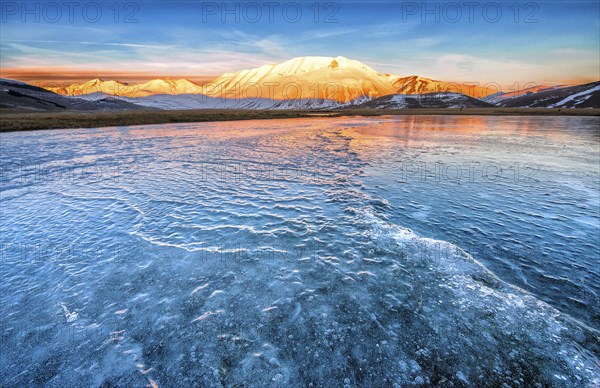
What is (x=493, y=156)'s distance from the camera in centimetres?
2767

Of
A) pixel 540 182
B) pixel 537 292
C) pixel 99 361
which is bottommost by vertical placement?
pixel 99 361

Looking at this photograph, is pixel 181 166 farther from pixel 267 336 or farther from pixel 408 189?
pixel 267 336

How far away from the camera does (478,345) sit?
18.8 ft

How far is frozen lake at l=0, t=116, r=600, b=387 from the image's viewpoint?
531 cm

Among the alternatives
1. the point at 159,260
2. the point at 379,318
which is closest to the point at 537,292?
the point at 379,318

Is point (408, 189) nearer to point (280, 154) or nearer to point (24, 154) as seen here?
point (280, 154)

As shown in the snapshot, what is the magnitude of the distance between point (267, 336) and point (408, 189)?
515 inches

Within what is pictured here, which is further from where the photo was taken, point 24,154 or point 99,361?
point 24,154

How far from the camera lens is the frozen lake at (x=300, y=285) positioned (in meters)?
5.31

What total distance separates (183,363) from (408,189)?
47.6ft

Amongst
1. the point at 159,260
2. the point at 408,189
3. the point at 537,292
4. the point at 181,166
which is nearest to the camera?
A: the point at 537,292

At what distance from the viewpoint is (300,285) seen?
25.6 ft

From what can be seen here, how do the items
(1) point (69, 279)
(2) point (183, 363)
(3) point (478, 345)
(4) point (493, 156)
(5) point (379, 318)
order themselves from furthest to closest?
(4) point (493, 156) < (1) point (69, 279) < (5) point (379, 318) < (3) point (478, 345) < (2) point (183, 363)

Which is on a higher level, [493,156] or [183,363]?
[493,156]
